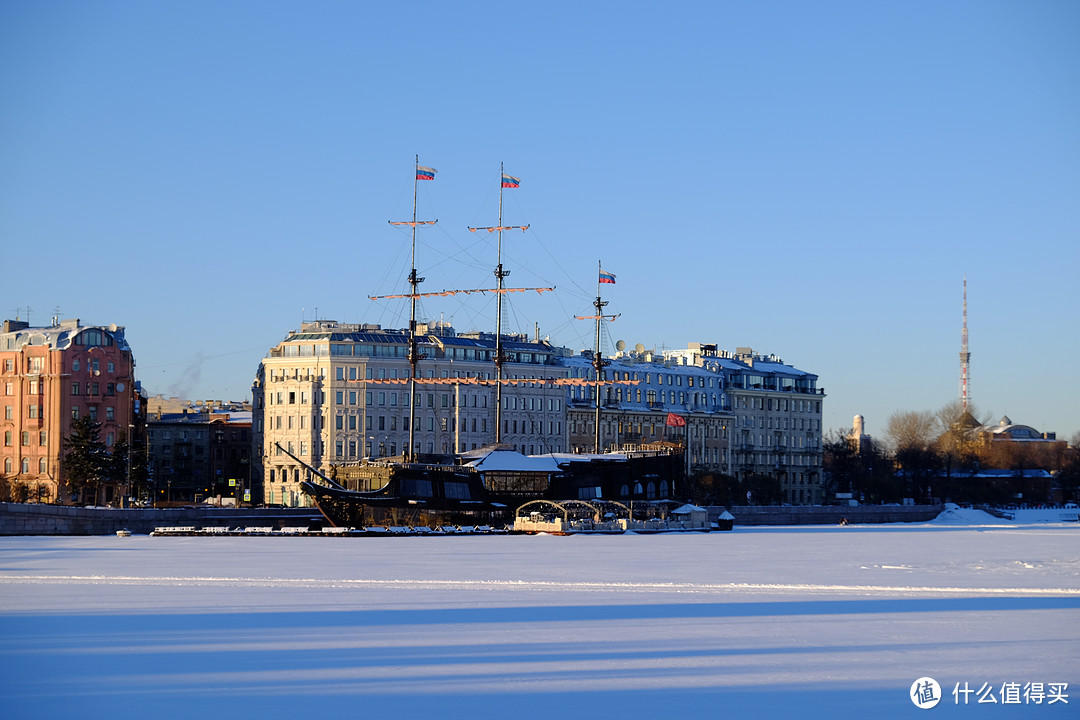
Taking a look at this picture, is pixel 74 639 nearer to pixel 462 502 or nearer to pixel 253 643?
pixel 253 643

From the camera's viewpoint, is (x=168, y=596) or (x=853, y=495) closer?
(x=168, y=596)

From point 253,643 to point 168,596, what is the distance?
8.54 metres

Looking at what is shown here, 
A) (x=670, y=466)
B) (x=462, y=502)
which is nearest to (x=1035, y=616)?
(x=462, y=502)

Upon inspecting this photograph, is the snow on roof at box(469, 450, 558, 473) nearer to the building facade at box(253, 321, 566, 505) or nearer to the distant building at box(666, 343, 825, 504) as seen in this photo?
the building facade at box(253, 321, 566, 505)

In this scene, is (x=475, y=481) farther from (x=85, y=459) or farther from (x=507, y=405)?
(x=507, y=405)

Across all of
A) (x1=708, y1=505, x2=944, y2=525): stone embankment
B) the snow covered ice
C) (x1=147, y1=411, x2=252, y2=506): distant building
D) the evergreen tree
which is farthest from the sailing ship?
(x1=147, y1=411, x2=252, y2=506): distant building

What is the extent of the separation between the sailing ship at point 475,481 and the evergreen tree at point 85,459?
13817mm

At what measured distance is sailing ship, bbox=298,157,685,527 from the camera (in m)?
76.4

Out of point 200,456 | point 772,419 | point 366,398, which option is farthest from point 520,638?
point 772,419

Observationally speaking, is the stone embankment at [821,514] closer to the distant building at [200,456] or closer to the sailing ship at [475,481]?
the sailing ship at [475,481]

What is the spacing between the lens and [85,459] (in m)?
89.6

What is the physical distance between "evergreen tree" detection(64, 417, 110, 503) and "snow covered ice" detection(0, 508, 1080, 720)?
47.4 metres

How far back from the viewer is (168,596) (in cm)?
3088

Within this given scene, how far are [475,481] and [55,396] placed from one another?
35.4 meters
